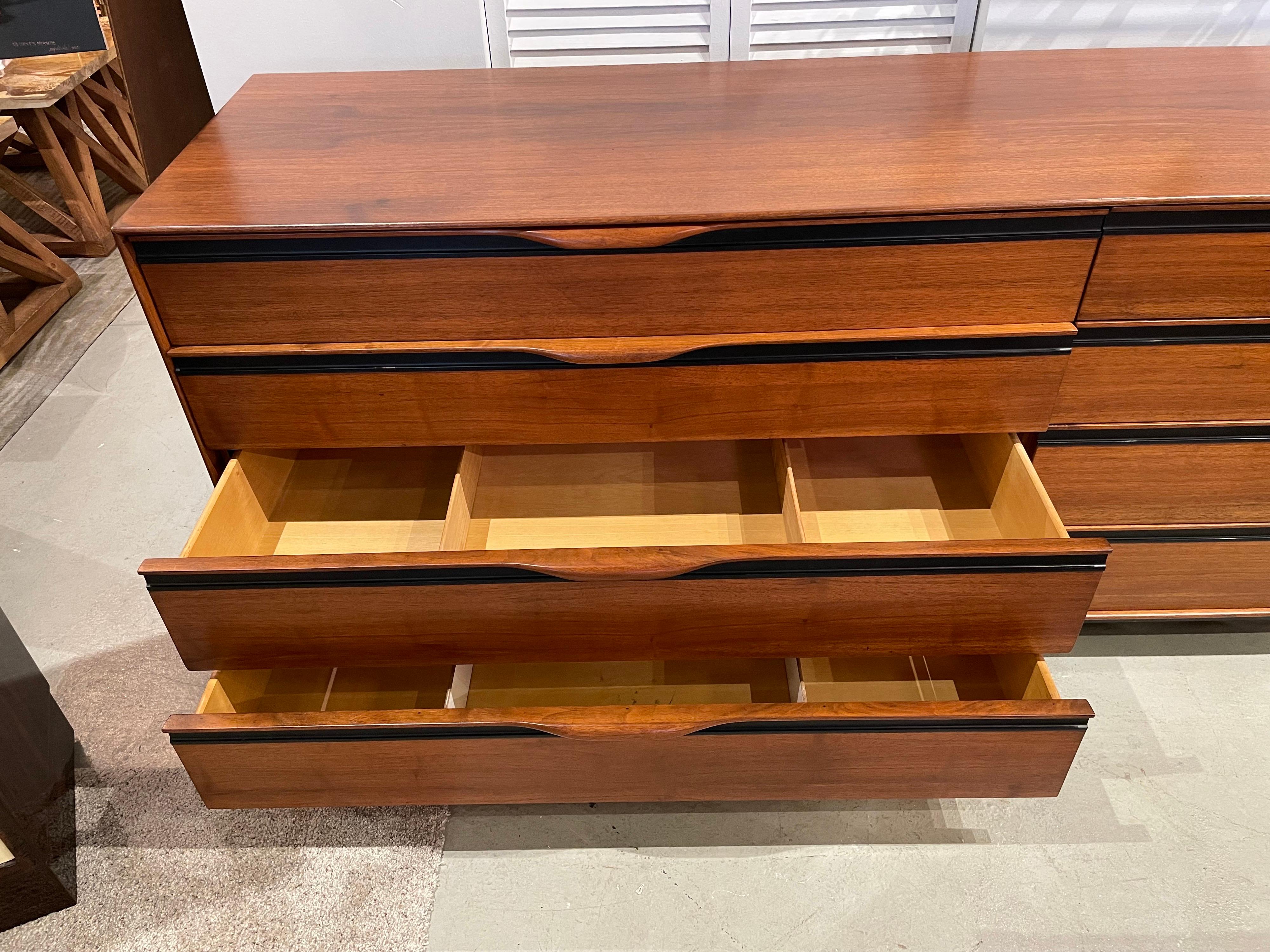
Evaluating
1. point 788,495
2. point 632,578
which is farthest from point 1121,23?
point 632,578

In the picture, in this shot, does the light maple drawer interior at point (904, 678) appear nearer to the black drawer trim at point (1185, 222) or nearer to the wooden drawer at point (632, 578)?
the wooden drawer at point (632, 578)

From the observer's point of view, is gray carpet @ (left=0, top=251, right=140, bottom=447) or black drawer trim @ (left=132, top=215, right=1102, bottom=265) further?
gray carpet @ (left=0, top=251, right=140, bottom=447)

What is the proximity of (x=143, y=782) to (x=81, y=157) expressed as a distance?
1.86m

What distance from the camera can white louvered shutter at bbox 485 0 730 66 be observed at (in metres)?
1.39

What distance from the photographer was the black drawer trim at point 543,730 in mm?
956

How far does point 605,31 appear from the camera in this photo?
1421 millimetres

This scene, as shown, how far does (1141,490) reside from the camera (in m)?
1.20

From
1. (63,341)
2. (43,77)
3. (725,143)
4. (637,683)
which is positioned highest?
(43,77)

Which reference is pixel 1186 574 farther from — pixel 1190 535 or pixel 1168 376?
pixel 1168 376

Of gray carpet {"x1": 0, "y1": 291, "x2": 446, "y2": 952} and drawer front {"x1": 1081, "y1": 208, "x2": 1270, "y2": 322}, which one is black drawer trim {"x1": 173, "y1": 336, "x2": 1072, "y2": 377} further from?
gray carpet {"x1": 0, "y1": 291, "x2": 446, "y2": 952}

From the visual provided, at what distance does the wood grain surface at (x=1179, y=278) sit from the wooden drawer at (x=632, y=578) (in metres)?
0.21

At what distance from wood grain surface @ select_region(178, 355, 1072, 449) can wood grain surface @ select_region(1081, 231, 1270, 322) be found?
0.25ft

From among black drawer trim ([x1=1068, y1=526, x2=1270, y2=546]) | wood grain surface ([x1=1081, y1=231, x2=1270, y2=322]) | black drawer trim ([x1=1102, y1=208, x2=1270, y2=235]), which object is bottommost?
black drawer trim ([x1=1068, y1=526, x2=1270, y2=546])

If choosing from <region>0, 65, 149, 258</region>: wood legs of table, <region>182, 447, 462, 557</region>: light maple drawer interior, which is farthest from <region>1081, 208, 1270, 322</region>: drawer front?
<region>0, 65, 149, 258</region>: wood legs of table
